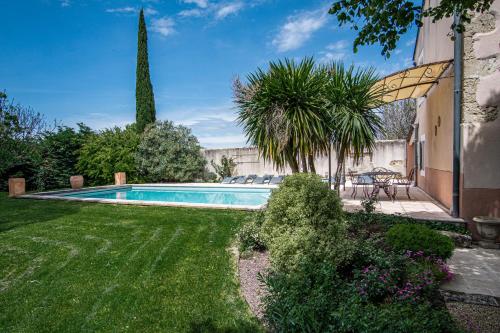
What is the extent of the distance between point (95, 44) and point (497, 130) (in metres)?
19.4

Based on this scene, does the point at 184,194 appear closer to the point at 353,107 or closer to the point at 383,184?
the point at 383,184

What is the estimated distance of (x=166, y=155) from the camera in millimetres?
19391

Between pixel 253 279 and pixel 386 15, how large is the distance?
13.6 feet

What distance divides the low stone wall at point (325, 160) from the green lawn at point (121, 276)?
10.5m

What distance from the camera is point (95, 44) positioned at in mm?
17047

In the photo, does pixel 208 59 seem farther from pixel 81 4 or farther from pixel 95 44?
pixel 81 4

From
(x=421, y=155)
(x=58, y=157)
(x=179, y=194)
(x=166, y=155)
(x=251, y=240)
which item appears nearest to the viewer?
(x=251, y=240)

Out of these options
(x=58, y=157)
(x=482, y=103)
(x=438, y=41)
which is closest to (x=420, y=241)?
(x=482, y=103)

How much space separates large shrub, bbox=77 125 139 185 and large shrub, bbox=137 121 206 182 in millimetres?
727

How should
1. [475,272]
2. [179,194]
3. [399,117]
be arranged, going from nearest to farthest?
[475,272], [179,194], [399,117]

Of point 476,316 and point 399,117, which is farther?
point 399,117

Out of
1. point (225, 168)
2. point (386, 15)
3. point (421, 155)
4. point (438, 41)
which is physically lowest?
point (225, 168)

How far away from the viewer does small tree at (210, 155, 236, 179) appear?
21.7 metres

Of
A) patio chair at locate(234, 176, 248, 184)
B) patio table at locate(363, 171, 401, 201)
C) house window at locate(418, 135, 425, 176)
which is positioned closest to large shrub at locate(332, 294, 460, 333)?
patio table at locate(363, 171, 401, 201)
